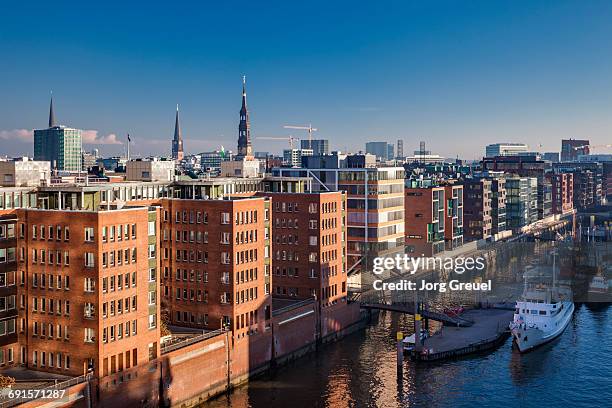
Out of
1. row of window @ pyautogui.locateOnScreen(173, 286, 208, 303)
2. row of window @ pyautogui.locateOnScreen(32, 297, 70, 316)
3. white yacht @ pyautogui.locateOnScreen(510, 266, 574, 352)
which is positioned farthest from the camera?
white yacht @ pyautogui.locateOnScreen(510, 266, 574, 352)

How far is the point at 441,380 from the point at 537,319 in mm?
28644

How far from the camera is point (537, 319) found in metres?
118

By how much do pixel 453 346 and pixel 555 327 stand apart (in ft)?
65.4

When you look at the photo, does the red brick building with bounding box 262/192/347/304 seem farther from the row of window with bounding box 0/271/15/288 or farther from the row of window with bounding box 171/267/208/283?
the row of window with bounding box 0/271/15/288

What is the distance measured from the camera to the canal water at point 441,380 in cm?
8888

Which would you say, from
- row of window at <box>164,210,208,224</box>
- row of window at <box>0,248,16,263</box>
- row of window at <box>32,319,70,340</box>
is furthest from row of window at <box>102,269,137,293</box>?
row of window at <box>164,210,208,224</box>

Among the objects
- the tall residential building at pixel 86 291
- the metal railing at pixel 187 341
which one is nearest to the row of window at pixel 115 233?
the tall residential building at pixel 86 291

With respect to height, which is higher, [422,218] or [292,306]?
[422,218]

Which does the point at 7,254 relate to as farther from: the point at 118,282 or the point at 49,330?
the point at 118,282

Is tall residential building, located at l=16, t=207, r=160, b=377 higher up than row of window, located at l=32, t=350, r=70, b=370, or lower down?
higher up

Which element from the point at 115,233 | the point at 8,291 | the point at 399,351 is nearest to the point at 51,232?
the point at 115,233

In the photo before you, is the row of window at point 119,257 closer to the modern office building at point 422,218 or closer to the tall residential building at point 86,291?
the tall residential building at point 86,291

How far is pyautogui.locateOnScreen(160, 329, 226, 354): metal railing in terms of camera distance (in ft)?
280

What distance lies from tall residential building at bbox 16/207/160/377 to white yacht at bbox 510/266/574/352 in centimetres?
5747
